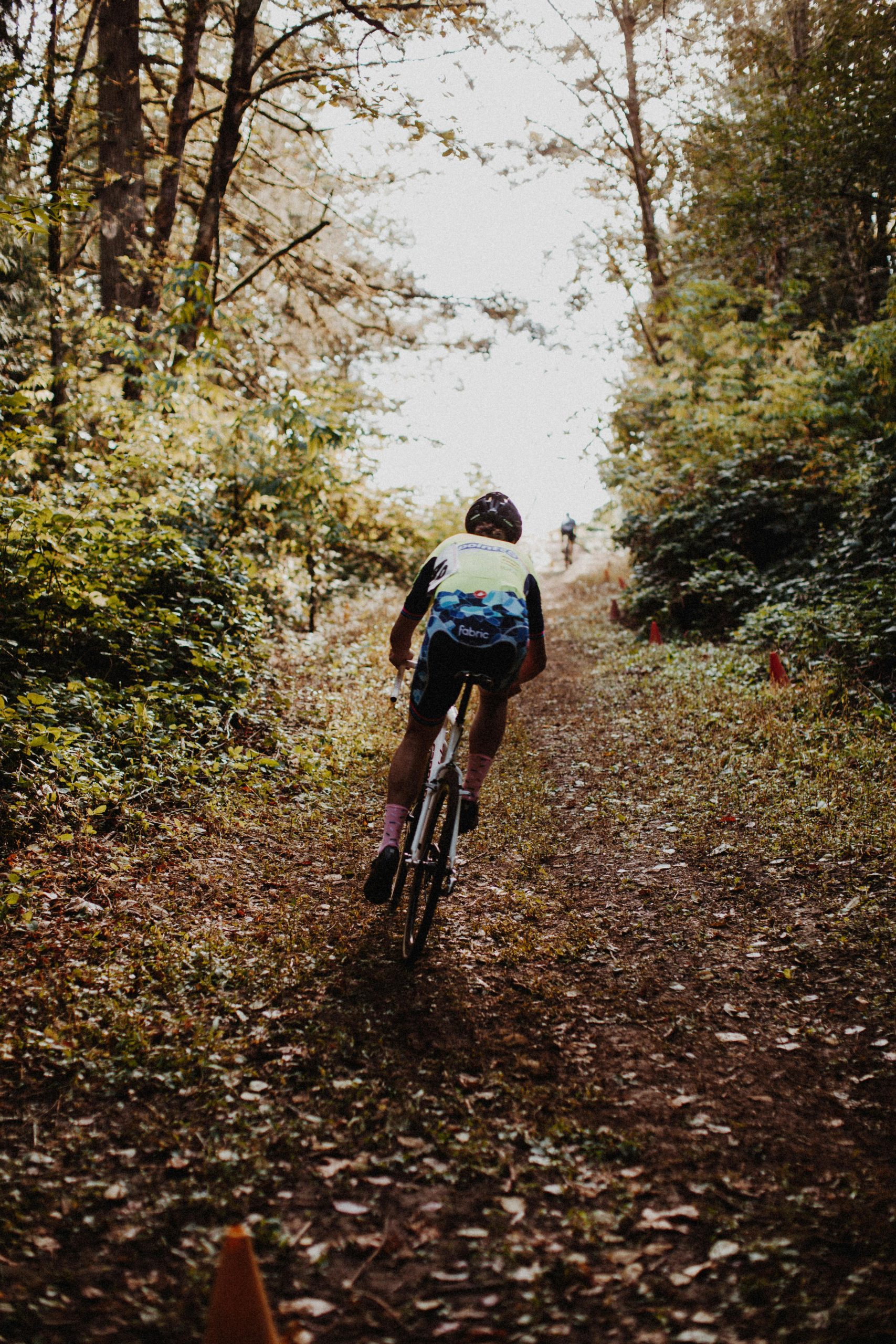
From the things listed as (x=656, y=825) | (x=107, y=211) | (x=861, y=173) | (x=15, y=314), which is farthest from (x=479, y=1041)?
(x=861, y=173)

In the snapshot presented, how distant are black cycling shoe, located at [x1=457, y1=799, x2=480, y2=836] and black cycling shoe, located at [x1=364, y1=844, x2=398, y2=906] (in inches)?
13.8

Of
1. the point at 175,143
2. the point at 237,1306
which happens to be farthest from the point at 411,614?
the point at 175,143

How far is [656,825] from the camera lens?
6105mm

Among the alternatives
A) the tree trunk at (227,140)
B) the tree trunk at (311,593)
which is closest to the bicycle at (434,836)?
the tree trunk at (311,593)

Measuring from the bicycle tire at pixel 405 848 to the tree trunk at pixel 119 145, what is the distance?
9351 millimetres

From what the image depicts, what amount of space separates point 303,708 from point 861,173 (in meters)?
11.9

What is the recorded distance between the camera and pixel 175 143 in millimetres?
11906

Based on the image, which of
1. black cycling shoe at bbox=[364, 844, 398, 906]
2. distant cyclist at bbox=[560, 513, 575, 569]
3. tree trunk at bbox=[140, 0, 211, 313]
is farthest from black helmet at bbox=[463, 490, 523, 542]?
distant cyclist at bbox=[560, 513, 575, 569]

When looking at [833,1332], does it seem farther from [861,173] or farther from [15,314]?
[861,173]

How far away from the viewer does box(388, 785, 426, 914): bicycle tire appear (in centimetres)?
415

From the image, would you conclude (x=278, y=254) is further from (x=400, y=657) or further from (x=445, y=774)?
(x=445, y=774)

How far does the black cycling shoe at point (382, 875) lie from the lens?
3947 mm

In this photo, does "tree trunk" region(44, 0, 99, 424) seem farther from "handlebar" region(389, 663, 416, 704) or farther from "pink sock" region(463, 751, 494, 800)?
"pink sock" region(463, 751, 494, 800)

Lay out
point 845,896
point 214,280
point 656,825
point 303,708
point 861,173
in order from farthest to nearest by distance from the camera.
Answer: point 214,280
point 861,173
point 303,708
point 656,825
point 845,896
